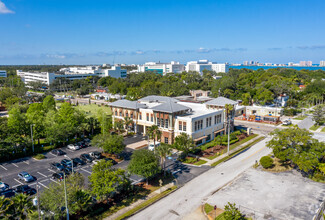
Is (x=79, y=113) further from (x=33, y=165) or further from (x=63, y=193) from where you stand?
(x=63, y=193)

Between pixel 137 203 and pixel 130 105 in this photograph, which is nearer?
pixel 137 203

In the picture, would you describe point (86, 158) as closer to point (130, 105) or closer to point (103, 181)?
point (103, 181)

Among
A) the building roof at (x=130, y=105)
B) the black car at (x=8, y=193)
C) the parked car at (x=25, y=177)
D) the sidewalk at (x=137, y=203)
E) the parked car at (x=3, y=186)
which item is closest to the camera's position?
the sidewalk at (x=137, y=203)

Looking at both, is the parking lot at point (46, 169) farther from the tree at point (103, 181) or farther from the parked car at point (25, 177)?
the tree at point (103, 181)

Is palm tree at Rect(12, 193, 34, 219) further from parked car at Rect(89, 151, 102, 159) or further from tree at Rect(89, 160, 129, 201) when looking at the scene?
parked car at Rect(89, 151, 102, 159)

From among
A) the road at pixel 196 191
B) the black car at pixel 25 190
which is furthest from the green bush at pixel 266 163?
the black car at pixel 25 190

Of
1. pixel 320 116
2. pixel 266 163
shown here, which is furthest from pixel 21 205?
pixel 320 116
